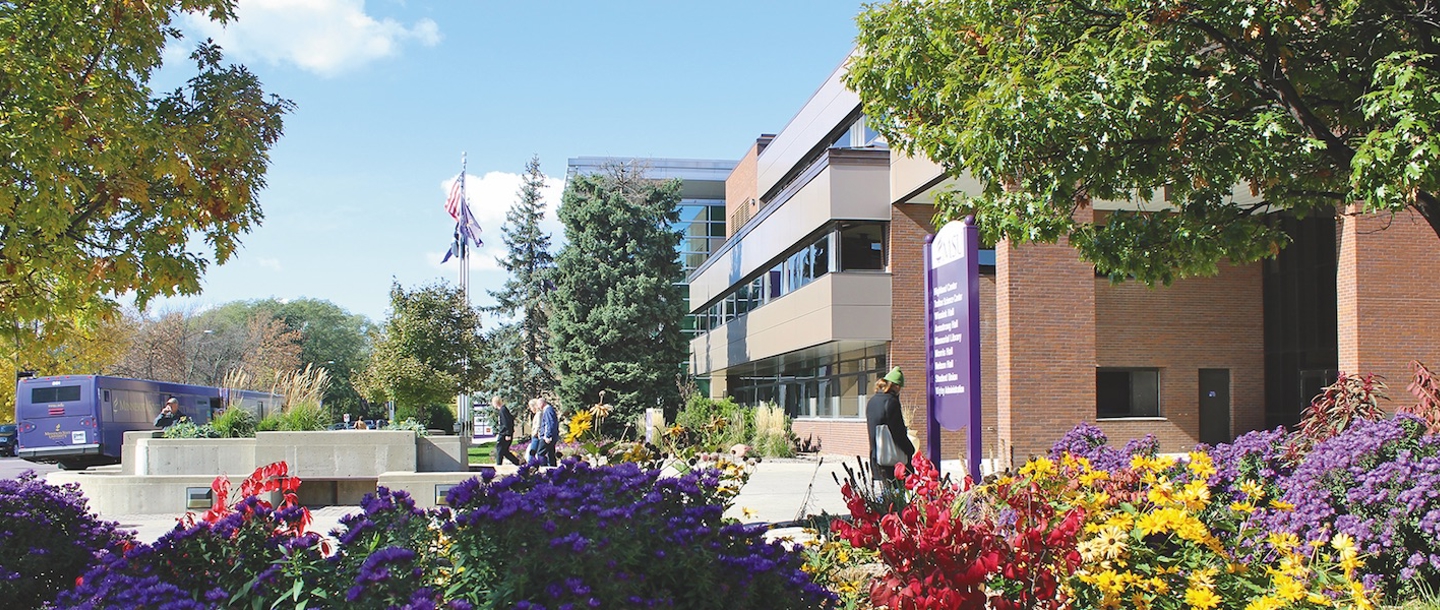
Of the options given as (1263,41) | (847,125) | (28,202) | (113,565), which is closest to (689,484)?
(113,565)

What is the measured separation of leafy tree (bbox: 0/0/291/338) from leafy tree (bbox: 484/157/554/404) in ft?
119

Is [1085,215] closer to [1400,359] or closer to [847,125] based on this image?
[1400,359]

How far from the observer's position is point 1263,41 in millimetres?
9664

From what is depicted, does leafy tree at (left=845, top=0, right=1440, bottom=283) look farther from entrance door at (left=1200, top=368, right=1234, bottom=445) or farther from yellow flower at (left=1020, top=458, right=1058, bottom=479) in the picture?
entrance door at (left=1200, top=368, right=1234, bottom=445)

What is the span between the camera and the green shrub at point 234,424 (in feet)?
54.9

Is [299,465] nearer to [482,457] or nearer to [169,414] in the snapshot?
[169,414]

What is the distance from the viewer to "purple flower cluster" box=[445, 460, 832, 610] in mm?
3752

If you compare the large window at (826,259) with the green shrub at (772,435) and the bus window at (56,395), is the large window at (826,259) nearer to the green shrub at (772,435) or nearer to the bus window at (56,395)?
the green shrub at (772,435)

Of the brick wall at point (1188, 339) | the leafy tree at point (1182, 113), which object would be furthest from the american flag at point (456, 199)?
the leafy tree at point (1182, 113)

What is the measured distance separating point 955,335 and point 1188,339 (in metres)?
17.5

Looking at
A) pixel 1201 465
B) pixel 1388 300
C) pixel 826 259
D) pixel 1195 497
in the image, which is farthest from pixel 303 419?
pixel 1388 300

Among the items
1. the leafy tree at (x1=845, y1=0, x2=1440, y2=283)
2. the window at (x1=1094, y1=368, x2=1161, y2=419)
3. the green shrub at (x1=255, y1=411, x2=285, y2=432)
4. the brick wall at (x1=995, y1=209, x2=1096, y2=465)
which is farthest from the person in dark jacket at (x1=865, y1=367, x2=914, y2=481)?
the window at (x1=1094, y1=368, x2=1161, y2=419)

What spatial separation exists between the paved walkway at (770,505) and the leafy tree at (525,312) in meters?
26.5

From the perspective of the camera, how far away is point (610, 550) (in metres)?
3.85
